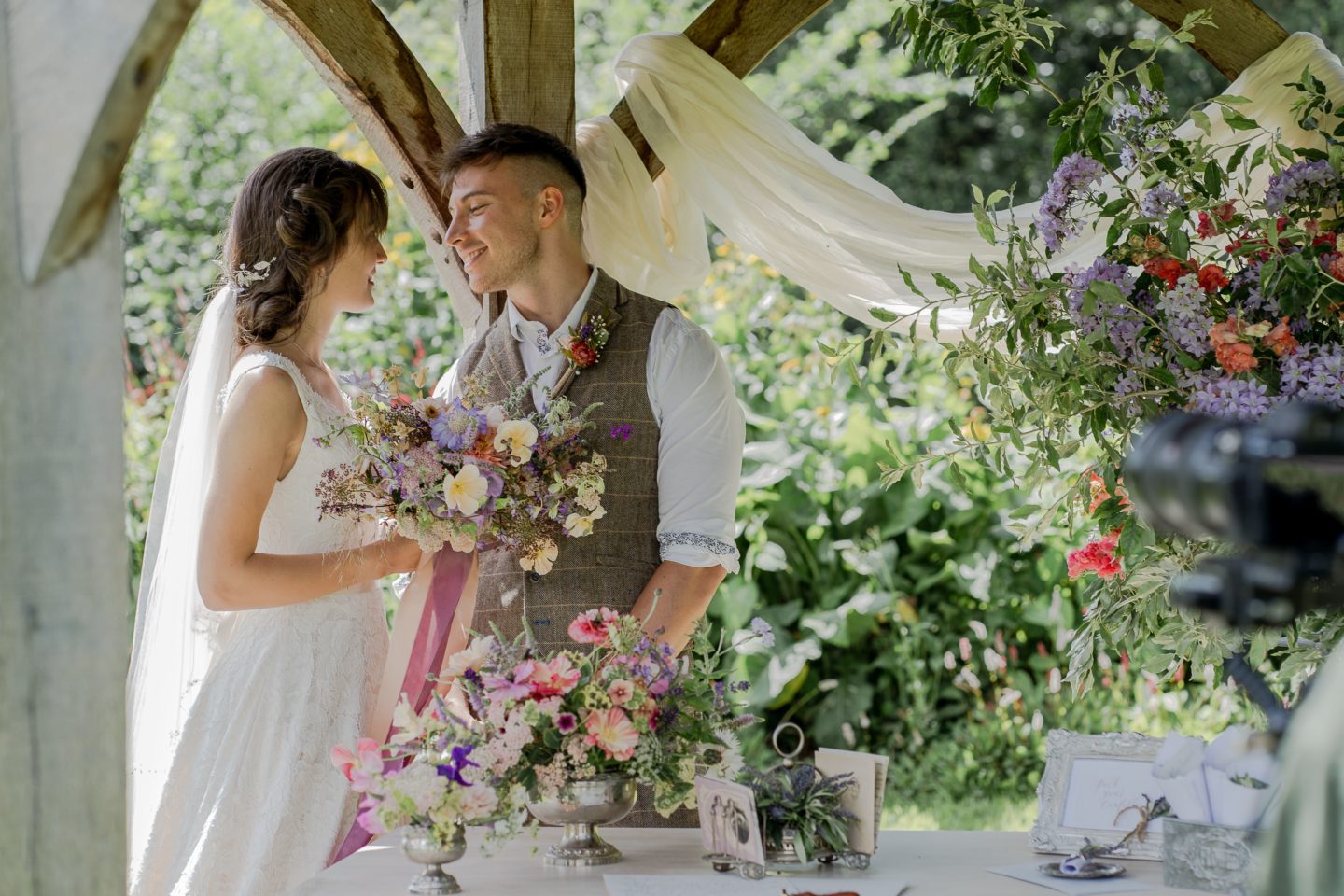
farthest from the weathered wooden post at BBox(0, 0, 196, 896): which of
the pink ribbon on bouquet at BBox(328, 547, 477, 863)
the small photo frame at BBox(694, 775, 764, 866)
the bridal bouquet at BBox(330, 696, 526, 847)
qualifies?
the pink ribbon on bouquet at BBox(328, 547, 477, 863)

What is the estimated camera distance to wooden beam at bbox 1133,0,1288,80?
12.3 ft

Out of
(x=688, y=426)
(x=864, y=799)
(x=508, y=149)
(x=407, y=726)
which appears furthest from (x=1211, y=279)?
(x=407, y=726)

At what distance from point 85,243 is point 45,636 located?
0.39 metres

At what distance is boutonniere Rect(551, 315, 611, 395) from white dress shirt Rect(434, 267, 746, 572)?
1.7 inches

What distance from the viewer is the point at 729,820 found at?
2.15m

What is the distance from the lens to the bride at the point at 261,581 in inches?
109

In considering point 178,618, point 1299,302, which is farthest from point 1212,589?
point 178,618

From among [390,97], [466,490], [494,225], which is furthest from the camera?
[390,97]

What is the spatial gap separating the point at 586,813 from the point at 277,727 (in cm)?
93

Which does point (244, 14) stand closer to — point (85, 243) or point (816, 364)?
point (816, 364)

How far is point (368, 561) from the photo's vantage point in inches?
116

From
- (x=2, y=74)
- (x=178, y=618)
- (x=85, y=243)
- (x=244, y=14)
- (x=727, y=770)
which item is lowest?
(x=727, y=770)

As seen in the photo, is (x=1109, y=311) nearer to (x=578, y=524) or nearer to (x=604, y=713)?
(x=578, y=524)

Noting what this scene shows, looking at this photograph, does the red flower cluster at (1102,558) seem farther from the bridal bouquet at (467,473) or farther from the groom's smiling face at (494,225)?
the groom's smiling face at (494,225)
